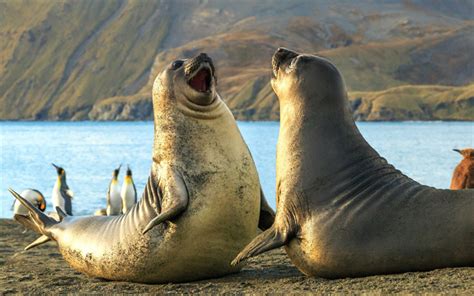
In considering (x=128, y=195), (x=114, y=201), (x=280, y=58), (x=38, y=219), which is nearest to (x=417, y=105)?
(x=114, y=201)

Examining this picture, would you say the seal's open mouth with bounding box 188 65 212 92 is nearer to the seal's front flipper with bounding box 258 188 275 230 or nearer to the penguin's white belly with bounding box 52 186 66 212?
the seal's front flipper with bounding box 258 188 275 230

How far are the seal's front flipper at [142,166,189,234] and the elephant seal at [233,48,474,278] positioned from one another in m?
0.75

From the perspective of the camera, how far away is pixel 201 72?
788 centimetres

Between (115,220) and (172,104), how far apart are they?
1.36 m

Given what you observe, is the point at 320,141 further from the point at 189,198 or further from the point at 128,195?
the point at 128,195

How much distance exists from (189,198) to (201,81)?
1.18 m

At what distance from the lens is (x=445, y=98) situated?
15100 cm

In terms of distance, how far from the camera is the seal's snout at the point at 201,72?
7.79 m

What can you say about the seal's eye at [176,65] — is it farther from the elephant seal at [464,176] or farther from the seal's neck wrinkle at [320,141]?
the elephant seal at [464,176]

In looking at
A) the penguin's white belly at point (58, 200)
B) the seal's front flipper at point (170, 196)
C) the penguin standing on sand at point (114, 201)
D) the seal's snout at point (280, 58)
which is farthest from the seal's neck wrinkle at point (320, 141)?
the penguin's white belly at point (58, 200)

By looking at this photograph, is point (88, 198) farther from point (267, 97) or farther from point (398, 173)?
point (267, 97)

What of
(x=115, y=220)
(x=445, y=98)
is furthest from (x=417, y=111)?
(x=115, y=220)

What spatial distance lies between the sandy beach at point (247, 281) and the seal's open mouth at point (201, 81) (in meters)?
1.81

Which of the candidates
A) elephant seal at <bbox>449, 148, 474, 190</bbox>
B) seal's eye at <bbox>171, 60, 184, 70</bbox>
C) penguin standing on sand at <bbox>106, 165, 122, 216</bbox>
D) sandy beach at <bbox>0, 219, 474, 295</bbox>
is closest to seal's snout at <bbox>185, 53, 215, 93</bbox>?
seal's eye at <bbox>171, 60, 184, 70</bbox>
